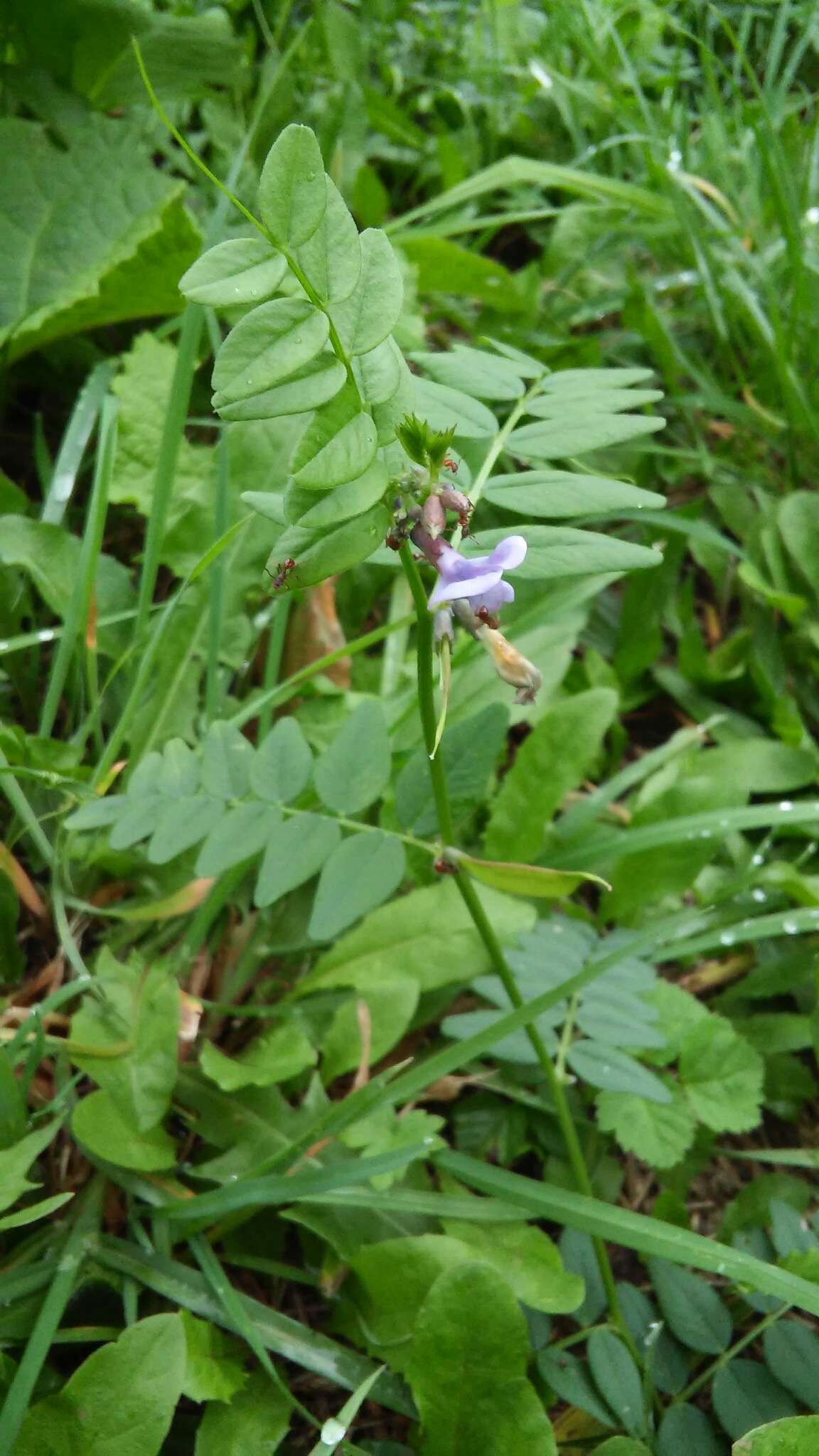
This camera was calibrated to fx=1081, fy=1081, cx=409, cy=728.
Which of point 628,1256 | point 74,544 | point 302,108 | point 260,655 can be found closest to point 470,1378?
point 628,1256

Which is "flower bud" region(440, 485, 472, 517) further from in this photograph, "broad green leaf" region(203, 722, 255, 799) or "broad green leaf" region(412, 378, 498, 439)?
"broad green leaf" region(203, 722, 255, 799)

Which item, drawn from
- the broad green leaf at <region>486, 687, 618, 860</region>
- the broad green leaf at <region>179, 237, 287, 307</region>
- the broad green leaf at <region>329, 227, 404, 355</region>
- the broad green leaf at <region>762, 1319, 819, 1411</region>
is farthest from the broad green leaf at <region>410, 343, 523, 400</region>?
the broad green leaf at <region>762, 1319, 819, 1411</region>

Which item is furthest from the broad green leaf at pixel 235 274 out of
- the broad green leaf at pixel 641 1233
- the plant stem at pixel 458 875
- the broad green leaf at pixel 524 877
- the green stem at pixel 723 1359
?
the green stem at pixel 723 1359

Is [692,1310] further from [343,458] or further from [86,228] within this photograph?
[86,228]

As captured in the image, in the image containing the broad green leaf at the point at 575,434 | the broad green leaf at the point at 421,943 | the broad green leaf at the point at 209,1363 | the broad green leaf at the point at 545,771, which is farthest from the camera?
the broad green leaf at the point at 545,771

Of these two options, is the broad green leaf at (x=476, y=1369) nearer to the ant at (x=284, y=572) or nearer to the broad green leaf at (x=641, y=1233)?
the broad green leaf at (x=641, y=1233)
